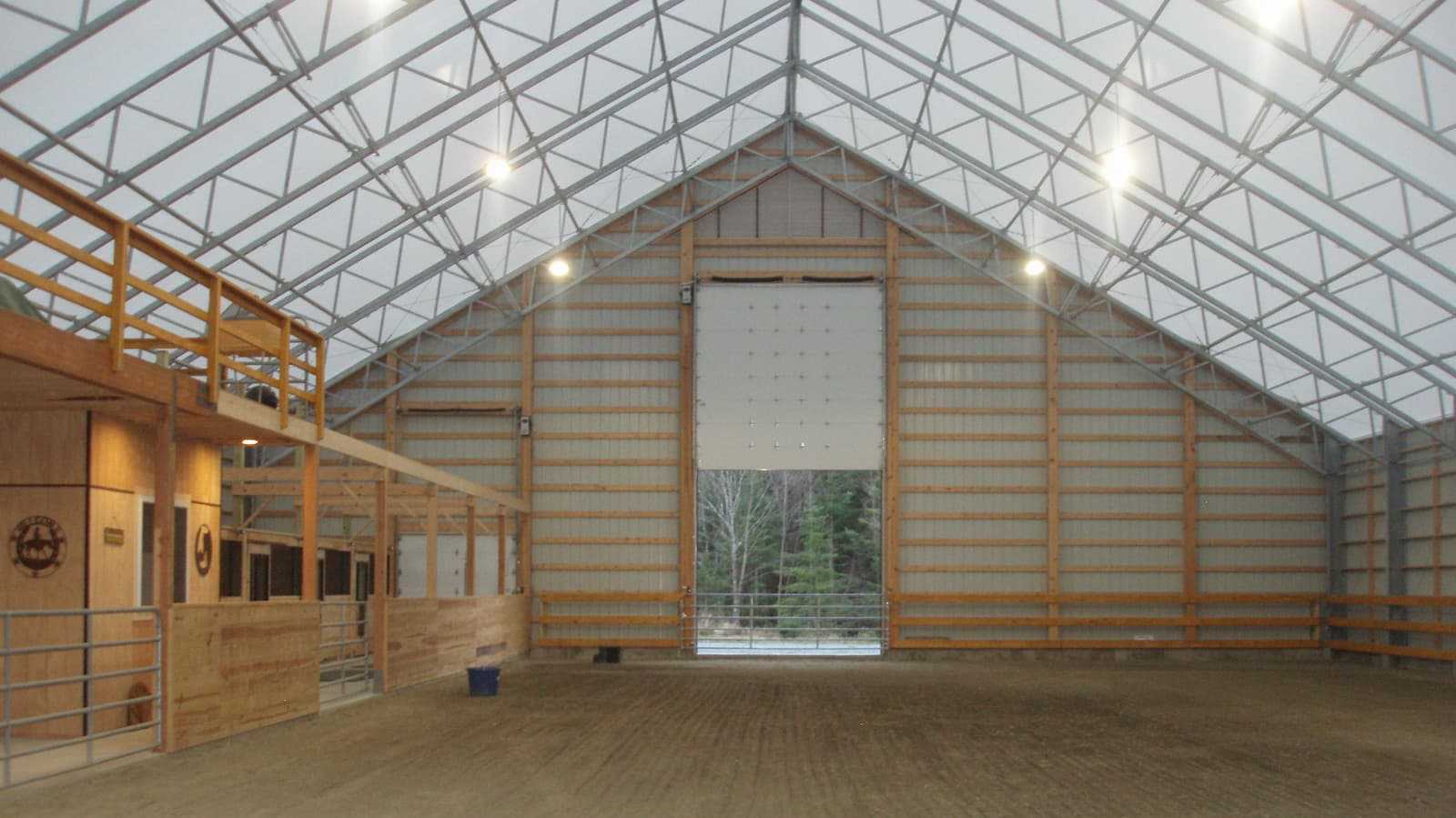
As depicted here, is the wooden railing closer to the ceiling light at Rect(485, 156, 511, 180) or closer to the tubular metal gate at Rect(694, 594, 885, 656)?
the ceiling light at Rect(485, 156, 511, 180)

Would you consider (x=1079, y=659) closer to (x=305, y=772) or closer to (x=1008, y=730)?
(x=1008, y=730)

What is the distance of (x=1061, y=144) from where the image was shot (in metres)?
21.8

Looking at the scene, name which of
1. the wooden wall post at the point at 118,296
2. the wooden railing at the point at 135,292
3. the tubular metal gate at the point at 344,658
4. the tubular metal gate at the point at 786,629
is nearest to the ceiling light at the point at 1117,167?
the tubular metal gate at the point at 786,629

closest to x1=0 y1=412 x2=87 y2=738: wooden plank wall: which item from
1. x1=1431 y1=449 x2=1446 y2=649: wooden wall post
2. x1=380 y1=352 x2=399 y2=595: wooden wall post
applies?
x1=380 y1=352 x2=399 y2=595: wooden wall post

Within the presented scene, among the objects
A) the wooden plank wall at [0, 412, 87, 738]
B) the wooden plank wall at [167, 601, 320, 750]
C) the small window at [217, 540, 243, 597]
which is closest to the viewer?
the wooden plank wall at [167, 601, 320, 750]

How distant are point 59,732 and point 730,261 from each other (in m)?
17.7

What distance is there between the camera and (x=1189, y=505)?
26578 mm

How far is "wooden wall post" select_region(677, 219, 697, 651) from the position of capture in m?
26.3

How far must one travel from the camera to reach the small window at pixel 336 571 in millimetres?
23188

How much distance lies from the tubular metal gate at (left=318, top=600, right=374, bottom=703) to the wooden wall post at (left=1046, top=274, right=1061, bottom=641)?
522 inches

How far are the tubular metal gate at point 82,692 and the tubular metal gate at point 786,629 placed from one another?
15412 millimetres

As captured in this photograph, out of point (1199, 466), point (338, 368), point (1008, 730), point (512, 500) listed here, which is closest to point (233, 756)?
point (1008, 730)

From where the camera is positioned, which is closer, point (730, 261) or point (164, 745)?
point (164, 745)

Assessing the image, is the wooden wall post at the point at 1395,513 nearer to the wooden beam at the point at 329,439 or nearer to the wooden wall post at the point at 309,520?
the wooden beam at the point at 329,439
